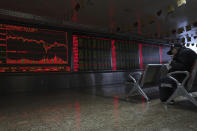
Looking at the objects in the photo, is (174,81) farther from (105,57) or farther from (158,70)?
(105,57)

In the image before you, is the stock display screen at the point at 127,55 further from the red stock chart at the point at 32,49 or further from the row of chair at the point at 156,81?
the row of chair at the point at 156,81

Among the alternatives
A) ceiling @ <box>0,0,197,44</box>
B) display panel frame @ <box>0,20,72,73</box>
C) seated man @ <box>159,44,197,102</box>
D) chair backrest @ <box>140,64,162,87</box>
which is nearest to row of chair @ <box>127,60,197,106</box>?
chair backrest @ <box>140,64,162,87</box>

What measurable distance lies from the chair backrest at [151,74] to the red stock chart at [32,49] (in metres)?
3.70

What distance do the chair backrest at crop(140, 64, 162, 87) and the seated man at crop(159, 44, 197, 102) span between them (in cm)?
Answer: 38

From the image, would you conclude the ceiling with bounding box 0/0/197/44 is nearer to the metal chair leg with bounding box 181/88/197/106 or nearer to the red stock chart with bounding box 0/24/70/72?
the red stock chart with bounding box 0/24/70/72

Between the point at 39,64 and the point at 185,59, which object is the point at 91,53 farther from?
the point at 185,59

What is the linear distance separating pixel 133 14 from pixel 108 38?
2030 millimetres

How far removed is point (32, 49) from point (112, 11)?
328cm

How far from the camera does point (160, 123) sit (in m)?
1.70

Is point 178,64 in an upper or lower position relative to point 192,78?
upper

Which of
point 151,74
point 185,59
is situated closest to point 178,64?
point 185,59

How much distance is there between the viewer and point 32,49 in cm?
539

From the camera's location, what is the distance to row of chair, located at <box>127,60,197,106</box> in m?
2.38

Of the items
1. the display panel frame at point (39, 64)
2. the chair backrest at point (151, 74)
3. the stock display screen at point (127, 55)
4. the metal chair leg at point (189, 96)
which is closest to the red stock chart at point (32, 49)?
the display panel frame at point (39, 64)
